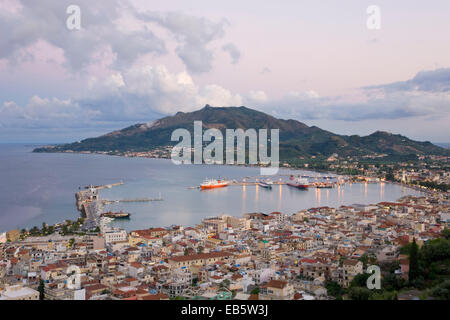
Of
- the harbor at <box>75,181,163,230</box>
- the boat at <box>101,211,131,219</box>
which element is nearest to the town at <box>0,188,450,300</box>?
the harbor at <box>75,181,163,230</box>

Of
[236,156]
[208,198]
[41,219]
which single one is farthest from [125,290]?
[236,156]

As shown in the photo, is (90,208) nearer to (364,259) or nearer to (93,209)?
(93,209)

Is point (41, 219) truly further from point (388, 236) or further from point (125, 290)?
point (388, 236)

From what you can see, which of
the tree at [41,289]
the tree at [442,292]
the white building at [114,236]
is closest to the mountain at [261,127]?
the white building at [114,236]

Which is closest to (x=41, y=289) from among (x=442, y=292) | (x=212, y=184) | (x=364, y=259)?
(x=364, y=259)

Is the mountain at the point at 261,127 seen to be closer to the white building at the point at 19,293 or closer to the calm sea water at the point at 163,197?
the calm sea water at the point at 163,197
